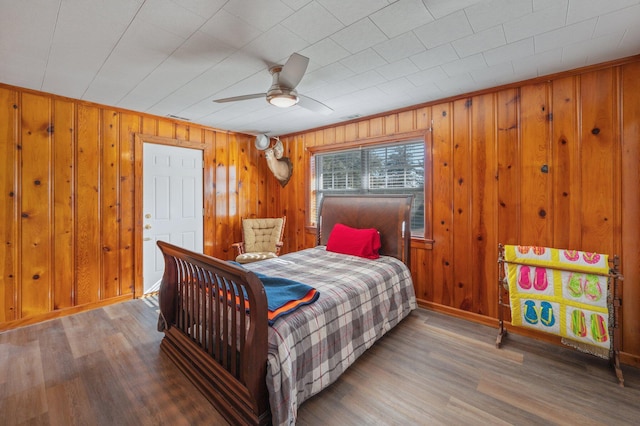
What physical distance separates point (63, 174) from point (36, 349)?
1.79m

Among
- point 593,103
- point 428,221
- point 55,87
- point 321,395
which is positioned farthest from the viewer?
point 428,221

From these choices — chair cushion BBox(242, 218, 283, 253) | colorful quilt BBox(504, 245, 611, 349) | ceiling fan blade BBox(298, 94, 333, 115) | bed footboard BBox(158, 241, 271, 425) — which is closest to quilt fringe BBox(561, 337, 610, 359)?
colorful quilt BBox(504, 245, 611, 349)

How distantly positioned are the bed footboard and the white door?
1.60 meters

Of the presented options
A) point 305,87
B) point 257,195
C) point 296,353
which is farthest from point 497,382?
point 257,195

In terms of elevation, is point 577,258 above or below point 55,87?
below

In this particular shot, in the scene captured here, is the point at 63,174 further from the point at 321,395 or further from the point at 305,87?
the point at 321,395

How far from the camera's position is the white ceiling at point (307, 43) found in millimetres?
1646

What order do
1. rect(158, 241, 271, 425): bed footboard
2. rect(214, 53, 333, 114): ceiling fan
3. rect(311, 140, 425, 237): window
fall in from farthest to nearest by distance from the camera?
rect(311, 140, 425, 237): window
rect(214, 53, 333, 114): ceiling fan
rect(158, 241, 271, 425): bed footboard

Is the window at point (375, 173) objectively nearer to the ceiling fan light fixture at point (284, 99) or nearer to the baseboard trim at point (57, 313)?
the ceiling fan light fixture at point (284, 99)

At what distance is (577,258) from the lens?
2.20m

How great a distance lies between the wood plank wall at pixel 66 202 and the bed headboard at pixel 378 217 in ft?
8.01

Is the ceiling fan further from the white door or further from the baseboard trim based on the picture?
the baseboard trim

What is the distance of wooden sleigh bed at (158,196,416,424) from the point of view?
60.7 inches

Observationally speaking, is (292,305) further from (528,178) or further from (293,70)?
(528,178)
